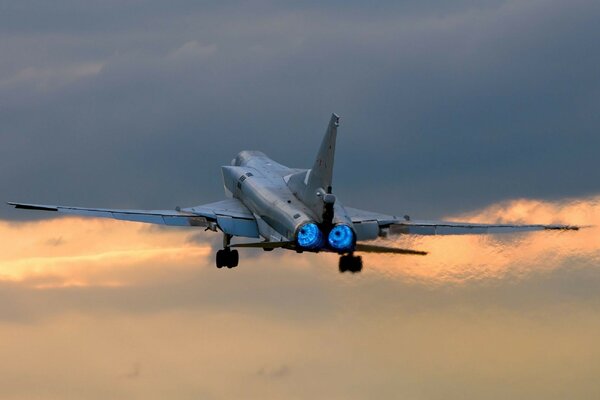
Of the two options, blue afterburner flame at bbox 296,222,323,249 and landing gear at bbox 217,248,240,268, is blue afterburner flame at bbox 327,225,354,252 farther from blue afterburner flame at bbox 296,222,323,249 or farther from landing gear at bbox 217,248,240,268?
landing gear at bbox 217,248,240,268

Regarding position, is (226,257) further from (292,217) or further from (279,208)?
(292,217)

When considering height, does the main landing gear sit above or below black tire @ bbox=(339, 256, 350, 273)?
above

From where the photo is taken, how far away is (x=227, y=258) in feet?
449

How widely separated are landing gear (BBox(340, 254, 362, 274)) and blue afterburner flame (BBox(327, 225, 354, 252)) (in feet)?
8.74

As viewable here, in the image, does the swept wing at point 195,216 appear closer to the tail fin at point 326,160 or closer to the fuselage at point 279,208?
the fuselage at point 279,208

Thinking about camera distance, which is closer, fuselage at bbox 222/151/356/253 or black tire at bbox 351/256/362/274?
fuselage at bbox 222/151/356/253

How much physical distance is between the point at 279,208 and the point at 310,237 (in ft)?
23.9

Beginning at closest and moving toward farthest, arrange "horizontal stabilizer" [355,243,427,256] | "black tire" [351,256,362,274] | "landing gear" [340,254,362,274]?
"horizontal stabilizer" [355,243,427,256], "landing gear" [340,254,362,274], "black tire" [351,256,362,274]

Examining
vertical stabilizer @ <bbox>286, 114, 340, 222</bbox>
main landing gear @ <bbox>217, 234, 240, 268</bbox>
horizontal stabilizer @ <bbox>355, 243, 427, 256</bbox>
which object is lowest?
horizontal stabilizer @ <bbox>355, 243, 427, 256</bbox>

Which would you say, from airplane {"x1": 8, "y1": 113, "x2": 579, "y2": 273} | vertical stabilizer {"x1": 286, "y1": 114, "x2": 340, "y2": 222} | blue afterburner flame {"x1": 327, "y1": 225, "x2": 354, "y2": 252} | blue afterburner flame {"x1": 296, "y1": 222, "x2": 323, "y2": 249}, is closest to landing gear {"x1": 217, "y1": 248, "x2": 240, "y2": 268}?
airplane {"x1": 8, "y1": 113, "x2": 579, "y2": 273}


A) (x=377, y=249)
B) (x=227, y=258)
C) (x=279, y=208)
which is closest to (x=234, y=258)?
(x=227, y=258)

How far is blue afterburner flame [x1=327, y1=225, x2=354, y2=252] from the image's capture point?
4692 inches

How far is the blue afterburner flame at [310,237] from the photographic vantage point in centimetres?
11975

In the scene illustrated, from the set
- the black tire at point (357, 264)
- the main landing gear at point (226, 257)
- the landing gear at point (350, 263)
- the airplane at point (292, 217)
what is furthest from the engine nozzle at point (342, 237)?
the main landing gear at point (226, 257)
